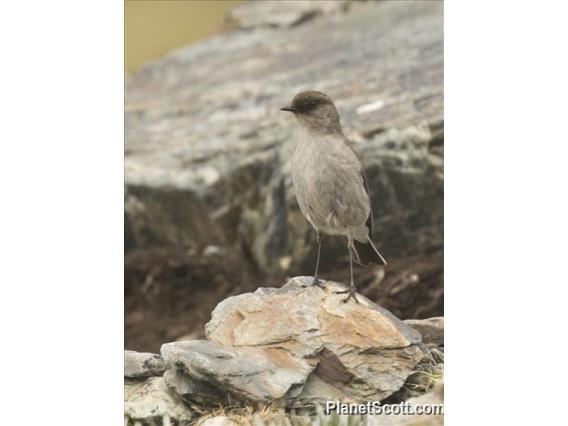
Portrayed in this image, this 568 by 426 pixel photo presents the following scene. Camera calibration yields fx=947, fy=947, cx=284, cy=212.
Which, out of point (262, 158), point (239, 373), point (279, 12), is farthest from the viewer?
point (279, 12)

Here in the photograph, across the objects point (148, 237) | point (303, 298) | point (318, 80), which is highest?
point (318, 80)

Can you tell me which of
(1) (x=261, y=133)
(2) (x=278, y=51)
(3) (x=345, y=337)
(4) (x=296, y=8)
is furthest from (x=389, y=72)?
(3) (x=345, y=337)

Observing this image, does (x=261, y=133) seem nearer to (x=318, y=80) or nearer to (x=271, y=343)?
(x=318, y=80)

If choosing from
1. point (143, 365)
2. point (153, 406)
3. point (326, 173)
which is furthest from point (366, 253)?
point (153, 406)

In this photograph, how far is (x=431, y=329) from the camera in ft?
26.0

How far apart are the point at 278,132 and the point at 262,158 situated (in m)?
0.37

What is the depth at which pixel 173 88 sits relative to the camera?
12.9 metres

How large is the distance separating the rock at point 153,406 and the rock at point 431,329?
2031 mm

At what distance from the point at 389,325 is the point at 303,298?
724 millimetres

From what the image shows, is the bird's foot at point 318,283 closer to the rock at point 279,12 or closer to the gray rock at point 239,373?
the gray rock at point 239,373

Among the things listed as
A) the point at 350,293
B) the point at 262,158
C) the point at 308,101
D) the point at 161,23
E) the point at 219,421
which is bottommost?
the point at 219,421

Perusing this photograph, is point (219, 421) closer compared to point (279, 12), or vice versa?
point (219, 421)

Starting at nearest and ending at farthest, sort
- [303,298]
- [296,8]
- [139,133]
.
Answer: [303,298] < [139,133] < [296,8]

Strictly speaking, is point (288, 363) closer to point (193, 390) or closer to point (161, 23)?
point (193, 390)
